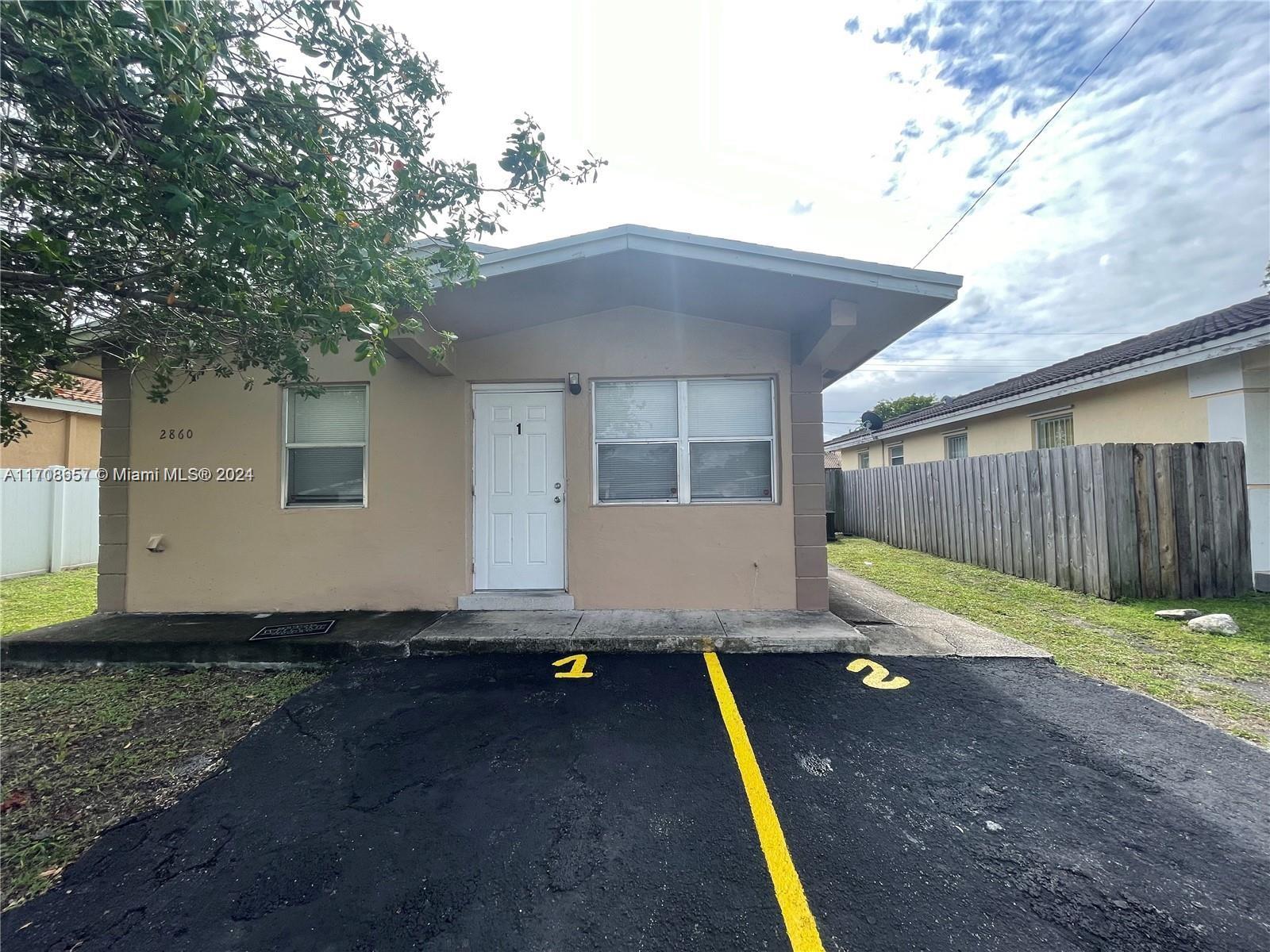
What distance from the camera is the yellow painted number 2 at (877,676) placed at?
374 cm

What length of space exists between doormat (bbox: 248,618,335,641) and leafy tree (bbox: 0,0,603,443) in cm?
244

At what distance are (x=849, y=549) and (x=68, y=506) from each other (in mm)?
15648

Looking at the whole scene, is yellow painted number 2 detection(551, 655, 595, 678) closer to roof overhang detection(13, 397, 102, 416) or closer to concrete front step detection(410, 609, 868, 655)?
concrete front step detection(410, 609, 868, 655)

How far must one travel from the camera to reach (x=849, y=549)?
11398 mm

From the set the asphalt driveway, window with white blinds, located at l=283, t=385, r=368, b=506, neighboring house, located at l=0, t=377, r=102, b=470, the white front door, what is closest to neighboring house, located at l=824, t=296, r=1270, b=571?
the asphalt driveway

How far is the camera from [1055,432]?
9.70 metres

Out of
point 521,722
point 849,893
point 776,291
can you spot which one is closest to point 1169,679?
point 849,893

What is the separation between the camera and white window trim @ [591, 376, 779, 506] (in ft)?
17.8

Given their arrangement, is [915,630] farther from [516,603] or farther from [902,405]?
[902,405]

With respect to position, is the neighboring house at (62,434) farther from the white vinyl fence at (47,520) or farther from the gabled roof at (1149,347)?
the gabled roof at (1149,347)

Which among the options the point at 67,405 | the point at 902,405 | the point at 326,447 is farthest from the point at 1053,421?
the point at 902,405

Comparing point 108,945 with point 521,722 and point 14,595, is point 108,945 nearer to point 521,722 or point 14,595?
point 521,722

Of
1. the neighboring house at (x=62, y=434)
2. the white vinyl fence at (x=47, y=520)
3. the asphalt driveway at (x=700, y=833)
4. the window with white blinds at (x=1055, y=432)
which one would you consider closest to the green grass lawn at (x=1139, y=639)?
the asphalt driveway at (x=700, y=833)

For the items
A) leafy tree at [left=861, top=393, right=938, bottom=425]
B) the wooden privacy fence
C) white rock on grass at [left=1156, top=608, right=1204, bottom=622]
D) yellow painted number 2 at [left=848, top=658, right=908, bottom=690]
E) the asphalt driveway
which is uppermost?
leafy tree at [left=861, top=393, right=938, bottom=425]
